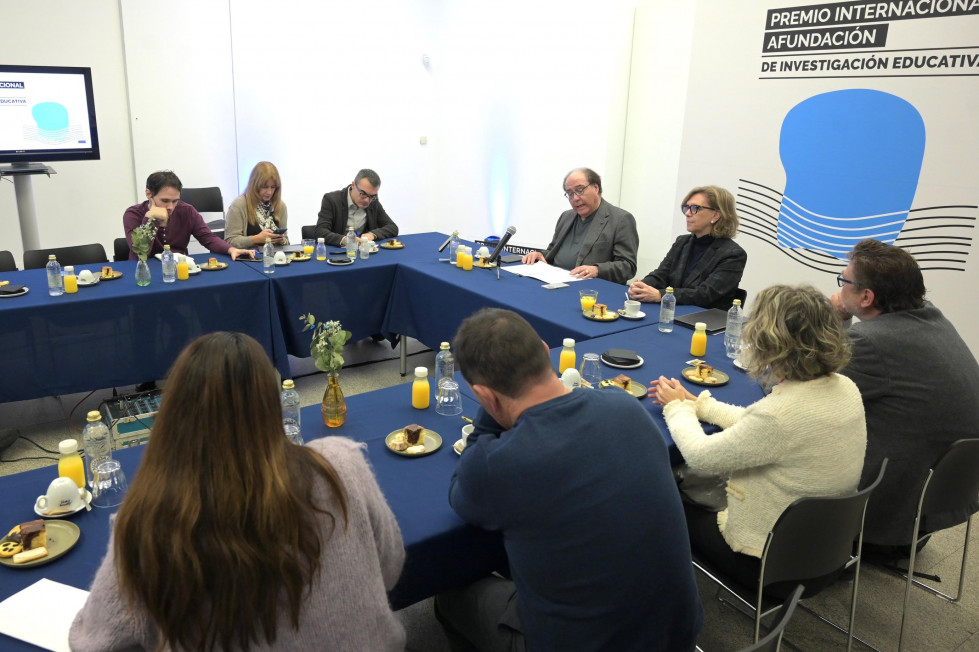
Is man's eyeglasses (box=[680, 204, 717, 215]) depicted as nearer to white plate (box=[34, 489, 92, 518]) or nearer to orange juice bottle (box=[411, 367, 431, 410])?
orange juice bottle (box=[411, 367, 431, 410])

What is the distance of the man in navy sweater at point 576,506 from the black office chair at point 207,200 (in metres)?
5.05

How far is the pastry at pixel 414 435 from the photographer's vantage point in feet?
6.67

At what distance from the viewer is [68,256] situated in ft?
13.7

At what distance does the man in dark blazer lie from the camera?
16.1 ft

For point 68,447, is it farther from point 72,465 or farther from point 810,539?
point 810,539

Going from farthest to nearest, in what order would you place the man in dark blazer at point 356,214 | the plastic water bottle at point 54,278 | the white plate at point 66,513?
the man in dark blazer at point 356,214
the plastic water bottle at point 54,278
the white plate at point 66,513

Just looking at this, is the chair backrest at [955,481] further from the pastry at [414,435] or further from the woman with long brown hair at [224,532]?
the woman with long brown hair at [224,532]

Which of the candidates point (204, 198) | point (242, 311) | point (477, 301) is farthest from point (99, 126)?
point (477, 301)

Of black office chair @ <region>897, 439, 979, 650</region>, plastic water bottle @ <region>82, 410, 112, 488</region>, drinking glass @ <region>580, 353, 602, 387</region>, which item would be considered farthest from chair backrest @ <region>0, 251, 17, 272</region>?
black office chair @ <region>897, 439, 979, 650</region>

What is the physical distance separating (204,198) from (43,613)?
527 centimetres

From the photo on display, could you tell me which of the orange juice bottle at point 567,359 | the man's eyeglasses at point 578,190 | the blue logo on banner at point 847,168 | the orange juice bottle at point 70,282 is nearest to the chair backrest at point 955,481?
the orange juice bottle at point 567,359

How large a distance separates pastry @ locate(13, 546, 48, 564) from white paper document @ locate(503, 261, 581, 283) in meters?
2.96

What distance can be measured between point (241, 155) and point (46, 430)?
150 inches

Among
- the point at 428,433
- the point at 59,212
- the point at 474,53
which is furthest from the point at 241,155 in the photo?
the point at 428,433
